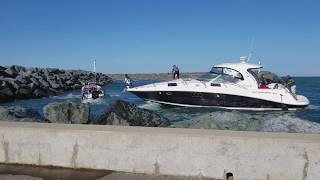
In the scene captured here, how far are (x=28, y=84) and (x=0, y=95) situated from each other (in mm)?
8033

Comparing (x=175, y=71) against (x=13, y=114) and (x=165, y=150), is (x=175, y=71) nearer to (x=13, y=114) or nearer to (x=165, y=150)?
(x=13, y=114)

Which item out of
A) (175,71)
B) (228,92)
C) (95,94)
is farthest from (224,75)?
(95,94)

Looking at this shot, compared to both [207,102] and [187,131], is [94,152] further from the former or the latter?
[207,102]

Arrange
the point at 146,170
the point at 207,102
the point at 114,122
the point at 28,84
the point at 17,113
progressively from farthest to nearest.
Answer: the point at 28,84 → the point at 207,102 → the point at 17,113 → the point at 114,122 → the point at 146,170

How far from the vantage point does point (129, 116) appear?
13727 millimetres

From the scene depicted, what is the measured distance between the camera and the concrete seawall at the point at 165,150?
→ 4.72 m

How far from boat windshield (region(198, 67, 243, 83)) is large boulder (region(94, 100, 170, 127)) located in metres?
10.0

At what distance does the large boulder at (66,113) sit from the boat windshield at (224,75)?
1101cm

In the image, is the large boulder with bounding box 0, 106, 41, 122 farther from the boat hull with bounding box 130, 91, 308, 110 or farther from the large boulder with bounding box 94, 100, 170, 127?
the boat hull with bounding box 130, 91, 308, 110

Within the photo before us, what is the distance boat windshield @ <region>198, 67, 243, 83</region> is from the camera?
80.0ft

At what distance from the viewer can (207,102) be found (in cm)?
2389

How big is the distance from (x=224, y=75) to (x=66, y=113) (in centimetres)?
1248

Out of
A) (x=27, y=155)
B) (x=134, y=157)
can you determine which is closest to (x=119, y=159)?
(x=134, y=157)

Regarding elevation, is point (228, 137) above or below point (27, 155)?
above
